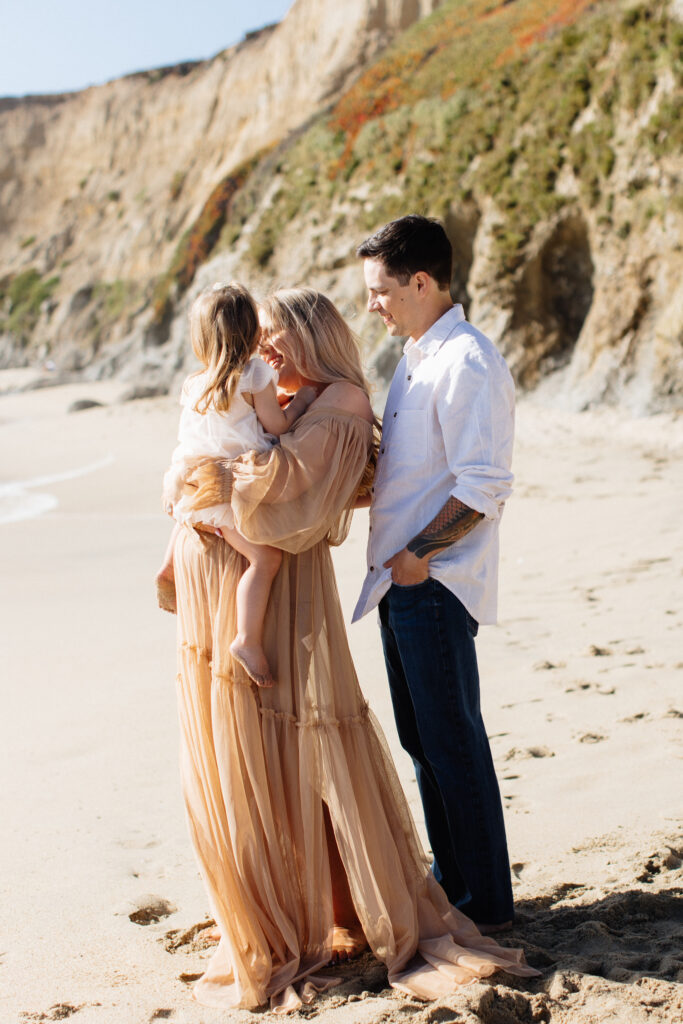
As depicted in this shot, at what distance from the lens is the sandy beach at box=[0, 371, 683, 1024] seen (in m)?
2.44

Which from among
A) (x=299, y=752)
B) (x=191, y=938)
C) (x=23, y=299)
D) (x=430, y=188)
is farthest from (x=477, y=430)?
(x=23, y=299)

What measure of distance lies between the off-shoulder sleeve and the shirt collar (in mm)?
290

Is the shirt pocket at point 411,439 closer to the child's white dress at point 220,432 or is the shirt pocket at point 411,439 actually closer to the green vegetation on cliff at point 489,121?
the child's white dress at point 220,432

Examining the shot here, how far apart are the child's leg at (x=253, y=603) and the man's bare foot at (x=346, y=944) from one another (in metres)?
0.73

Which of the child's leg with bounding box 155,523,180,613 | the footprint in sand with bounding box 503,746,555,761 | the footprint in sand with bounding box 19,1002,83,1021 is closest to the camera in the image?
the footprint in sand with bounding box 19,1002,83,1021

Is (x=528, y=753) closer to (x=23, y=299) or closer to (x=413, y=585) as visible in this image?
(x=413, y=585)

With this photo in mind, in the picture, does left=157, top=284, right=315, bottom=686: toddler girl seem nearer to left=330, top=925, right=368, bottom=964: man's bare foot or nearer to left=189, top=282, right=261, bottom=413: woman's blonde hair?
left=189, top=282, right=261, bottom=413: woman's blonde hair

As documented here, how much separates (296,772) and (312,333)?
46.9 inches

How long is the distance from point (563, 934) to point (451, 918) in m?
0.32

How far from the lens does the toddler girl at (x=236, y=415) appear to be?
2539 millimetres

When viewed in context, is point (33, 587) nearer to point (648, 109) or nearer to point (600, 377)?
point (600, 377)

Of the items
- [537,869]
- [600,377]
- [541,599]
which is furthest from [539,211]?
[537,869]

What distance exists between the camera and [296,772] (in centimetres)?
260

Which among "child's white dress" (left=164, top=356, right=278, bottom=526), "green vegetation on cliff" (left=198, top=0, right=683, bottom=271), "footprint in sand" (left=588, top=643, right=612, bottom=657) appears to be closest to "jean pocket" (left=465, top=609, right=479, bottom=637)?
"child's white dress" (left=164, top=356, right=278, bottom=526)
